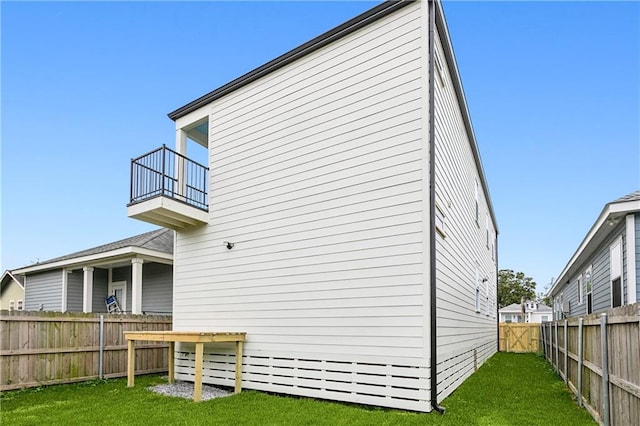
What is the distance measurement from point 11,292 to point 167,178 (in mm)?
18027

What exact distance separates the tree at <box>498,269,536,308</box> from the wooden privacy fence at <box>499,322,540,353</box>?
30901 mm

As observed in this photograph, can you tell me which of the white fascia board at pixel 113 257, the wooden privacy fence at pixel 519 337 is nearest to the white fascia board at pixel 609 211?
the wooden privacy fence at pixel 519 337

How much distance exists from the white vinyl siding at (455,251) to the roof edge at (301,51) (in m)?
1.01

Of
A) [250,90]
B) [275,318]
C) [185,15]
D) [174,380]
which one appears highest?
[185,15]

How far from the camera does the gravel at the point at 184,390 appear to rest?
705 cm

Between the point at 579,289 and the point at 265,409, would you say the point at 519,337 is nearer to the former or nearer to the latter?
the point at 579,289

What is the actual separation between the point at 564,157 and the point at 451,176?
13310 mm

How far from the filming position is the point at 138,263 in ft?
41.2

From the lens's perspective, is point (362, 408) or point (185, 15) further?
point (185, 15)

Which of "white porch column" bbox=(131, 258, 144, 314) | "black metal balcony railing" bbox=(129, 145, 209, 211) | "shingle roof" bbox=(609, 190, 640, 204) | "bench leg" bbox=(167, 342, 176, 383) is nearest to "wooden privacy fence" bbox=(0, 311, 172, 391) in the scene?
"bench leg" bbox=(167, 342, 176, 383)

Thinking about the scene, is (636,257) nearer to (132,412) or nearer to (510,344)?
(132,412)

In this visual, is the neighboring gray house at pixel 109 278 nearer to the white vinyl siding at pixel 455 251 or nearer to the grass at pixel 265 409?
the grass at pixel 265 409

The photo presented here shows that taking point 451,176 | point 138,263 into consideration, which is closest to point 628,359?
point 451,176

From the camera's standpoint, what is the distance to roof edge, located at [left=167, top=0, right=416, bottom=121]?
638 cm
